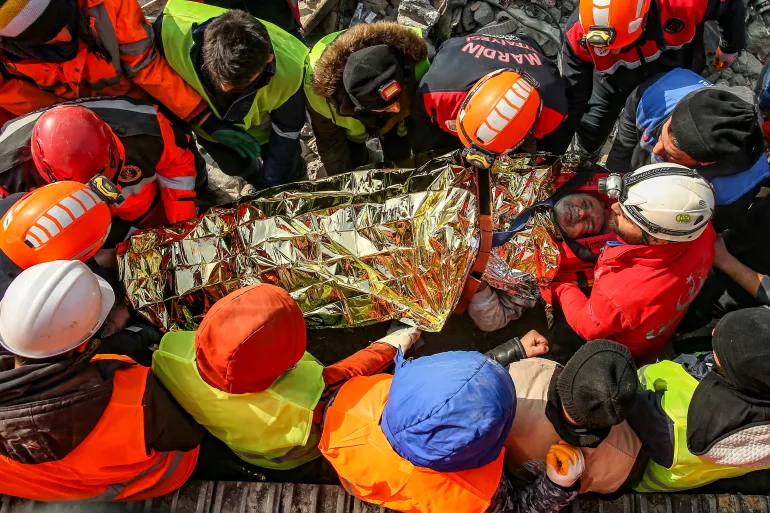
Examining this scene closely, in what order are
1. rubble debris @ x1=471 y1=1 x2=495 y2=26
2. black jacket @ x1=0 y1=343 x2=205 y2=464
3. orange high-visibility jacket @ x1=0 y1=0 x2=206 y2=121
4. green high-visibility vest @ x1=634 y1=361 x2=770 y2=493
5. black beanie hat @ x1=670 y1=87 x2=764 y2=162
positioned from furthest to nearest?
rubble debris @ x1=471 y1=1 x2=495 y2=26 < orange high-visibility jacket @ x1=0 y1=0 x2=206 y2=121 < black beanie hat @ x1=670 y1=87 x2=764 y2=162 < green high-visibility vest @ x1=634 y1=361 x2=770 y2=493 < black jacket @ x1=0 y1=343 x2=205 y2=464

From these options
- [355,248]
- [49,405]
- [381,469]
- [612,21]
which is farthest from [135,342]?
[612,21]

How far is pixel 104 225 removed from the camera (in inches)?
101

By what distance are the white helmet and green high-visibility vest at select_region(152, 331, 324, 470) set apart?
1.65 m

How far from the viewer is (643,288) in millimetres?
2588

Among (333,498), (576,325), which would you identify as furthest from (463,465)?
(576,325)

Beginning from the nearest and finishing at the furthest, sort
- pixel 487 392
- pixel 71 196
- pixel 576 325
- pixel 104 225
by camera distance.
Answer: pixel 487 392, pixel 71 196, pixel 104 225, pixel 576 325

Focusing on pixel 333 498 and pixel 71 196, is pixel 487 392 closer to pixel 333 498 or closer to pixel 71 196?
pixel 333 498

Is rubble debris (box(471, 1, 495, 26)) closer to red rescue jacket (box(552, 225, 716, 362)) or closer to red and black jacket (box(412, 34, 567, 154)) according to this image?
red and black jacket (box(412, 34, 567, 154))

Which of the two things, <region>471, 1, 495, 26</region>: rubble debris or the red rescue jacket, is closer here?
the red rescue jacket

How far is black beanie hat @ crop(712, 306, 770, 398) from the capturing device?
6.48ft

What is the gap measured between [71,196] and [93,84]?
907 mm

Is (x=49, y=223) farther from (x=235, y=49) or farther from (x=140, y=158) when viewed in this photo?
(x=235, y=49)

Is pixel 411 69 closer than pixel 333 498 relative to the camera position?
No

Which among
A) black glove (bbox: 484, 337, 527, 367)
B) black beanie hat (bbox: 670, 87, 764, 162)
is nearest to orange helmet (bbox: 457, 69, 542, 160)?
black beanie hat (bbox: 670, 87, 764, 162)
